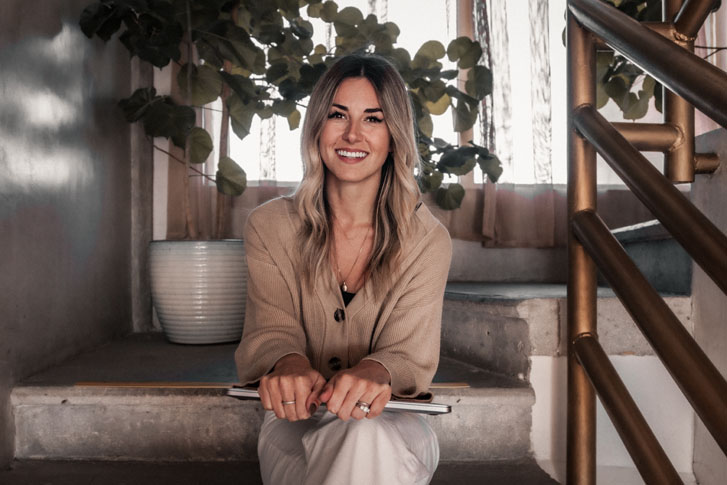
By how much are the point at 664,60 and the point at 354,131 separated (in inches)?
26.7

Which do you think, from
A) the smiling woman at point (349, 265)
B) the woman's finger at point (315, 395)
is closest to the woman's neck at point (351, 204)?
the smiling woman at point (349, 265)

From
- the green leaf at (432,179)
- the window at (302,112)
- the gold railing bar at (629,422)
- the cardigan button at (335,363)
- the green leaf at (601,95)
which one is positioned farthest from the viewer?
the window at (302,112)

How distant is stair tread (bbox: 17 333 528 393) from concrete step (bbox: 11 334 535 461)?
0.04m

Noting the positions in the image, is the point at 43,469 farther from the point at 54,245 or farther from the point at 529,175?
the point at 529,175

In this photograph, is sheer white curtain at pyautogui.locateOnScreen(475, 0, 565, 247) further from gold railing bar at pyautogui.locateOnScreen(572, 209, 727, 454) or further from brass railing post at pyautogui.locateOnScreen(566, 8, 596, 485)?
gold railing bar at pyautogui.locateOnScreen(572, 209, 727, 454)

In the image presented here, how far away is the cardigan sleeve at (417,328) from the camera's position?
1.11 metres

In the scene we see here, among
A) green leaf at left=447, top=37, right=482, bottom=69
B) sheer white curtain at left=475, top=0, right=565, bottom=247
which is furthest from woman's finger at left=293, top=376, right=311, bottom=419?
sheer white curtain at left=475, top=0, right=565, bottom=247

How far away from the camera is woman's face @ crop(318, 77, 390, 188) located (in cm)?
125

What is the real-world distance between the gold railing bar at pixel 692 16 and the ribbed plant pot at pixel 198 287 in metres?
1.54

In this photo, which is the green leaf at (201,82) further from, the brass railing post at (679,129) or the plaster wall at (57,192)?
the brass railing post at (679,129)

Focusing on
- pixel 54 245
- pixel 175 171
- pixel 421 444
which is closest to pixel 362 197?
pixel 421 444

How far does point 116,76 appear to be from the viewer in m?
2.32

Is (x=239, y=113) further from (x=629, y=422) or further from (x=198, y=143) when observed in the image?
(x=629, y=422)

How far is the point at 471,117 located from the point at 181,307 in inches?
50.1
